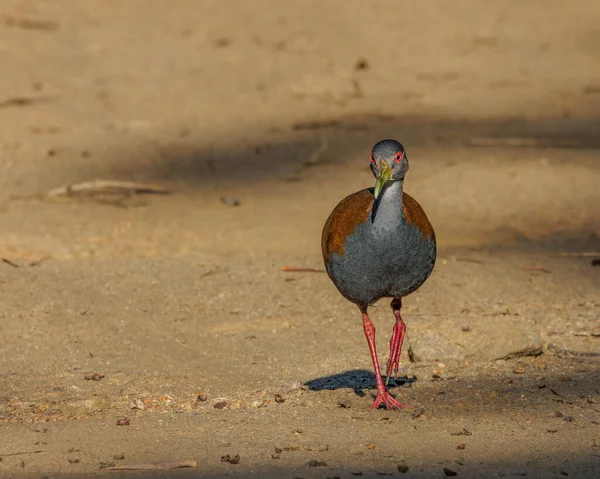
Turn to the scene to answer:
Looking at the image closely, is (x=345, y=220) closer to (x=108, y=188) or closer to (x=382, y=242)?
(x=382, y=242)

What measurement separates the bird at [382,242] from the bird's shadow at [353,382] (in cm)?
40

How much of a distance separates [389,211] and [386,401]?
920 mm

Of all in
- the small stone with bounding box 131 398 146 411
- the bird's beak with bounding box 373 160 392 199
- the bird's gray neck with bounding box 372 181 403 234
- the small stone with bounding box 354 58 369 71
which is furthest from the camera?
the small stone with bounding box 354 58 369 71

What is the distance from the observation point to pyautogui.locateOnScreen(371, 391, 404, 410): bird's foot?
18.8 feet

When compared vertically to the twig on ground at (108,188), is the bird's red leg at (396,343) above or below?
below

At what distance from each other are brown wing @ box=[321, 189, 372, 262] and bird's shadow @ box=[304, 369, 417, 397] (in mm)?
742

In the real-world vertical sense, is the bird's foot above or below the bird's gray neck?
below

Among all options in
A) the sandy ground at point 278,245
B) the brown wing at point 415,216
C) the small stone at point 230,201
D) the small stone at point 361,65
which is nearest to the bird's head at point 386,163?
the brown wing at point 415,216

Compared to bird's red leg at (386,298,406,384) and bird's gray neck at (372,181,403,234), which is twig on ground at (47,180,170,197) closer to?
bird's red leg at (386,298,406,384)

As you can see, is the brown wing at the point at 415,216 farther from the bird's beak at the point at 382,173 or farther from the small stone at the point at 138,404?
the small stone at the point at 138,404

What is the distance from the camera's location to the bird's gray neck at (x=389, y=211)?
18.0 feet

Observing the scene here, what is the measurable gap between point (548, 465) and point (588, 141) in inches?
255

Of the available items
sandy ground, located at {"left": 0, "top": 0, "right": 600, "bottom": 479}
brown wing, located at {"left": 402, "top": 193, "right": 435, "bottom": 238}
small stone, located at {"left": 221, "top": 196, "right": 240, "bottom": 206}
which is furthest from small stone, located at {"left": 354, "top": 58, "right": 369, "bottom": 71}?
brown wing, located at {"left": 402, "top": 193, "right": 435, "bottom": 238}

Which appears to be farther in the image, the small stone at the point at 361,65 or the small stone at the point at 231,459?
the small stone at the point at 361,65
